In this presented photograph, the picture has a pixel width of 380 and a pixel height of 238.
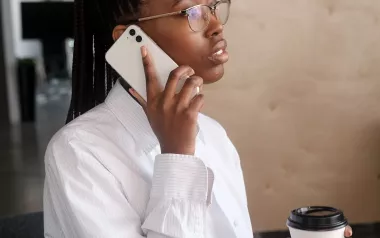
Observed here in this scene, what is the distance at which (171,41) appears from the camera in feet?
3.06

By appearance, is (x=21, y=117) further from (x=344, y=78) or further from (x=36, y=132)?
(x=344, y=78)

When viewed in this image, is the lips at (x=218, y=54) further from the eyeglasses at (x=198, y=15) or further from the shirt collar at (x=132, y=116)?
the shirt collar at (x=132, y=116)

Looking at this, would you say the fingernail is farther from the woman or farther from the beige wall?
the beige wall

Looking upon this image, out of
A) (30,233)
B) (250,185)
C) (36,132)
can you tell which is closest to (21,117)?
(36,132)

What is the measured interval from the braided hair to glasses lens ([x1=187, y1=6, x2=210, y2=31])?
0.50ft

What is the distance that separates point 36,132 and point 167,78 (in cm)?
595

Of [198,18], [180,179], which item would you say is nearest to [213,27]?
[198,18]

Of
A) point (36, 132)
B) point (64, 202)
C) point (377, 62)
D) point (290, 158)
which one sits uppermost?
point (377, 62)

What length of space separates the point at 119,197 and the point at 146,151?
10cm

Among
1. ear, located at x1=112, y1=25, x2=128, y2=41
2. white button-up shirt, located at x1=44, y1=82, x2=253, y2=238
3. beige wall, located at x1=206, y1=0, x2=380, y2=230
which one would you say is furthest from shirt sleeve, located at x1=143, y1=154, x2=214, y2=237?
beige wall, located at x1=206, y1=0, x2=380, y2=230

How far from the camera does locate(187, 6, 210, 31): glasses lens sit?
3.02 feet

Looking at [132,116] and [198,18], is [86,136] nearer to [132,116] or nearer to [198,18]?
[132,116]

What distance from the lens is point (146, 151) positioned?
3.03 feet

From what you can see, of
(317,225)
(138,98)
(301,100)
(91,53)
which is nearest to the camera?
(317,225)
